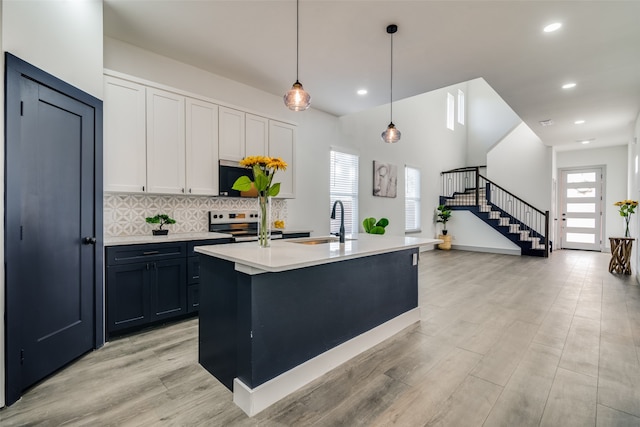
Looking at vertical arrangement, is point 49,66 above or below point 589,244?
above

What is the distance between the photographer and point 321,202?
5641mm

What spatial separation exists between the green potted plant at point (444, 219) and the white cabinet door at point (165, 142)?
7398mm

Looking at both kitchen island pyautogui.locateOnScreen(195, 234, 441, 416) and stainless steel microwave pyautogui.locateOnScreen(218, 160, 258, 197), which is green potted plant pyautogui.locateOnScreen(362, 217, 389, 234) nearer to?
stainless steel microwave pyautogui.locateOnScreen(218, 160, 258, 197)

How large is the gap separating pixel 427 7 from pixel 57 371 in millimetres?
4234

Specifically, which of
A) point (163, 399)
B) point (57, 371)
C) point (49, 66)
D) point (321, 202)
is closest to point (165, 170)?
point (49, 66)

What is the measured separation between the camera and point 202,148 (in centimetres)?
369

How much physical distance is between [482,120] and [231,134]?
30.9ft

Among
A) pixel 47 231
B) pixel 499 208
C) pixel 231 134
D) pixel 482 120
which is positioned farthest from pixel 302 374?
pixel 482 120

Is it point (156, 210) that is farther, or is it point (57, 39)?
point (156, 210)

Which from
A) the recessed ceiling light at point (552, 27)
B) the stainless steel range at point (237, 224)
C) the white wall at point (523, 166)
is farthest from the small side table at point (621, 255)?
the stainless steel range at point (237, 224)

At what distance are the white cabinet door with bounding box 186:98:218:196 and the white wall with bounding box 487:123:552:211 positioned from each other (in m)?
8.77

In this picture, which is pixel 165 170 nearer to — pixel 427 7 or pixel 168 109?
pixel 168 109

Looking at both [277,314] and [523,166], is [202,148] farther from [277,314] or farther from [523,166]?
[523,166]

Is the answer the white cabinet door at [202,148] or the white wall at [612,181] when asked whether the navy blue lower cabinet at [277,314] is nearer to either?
the white cabinet door at [202,148]
